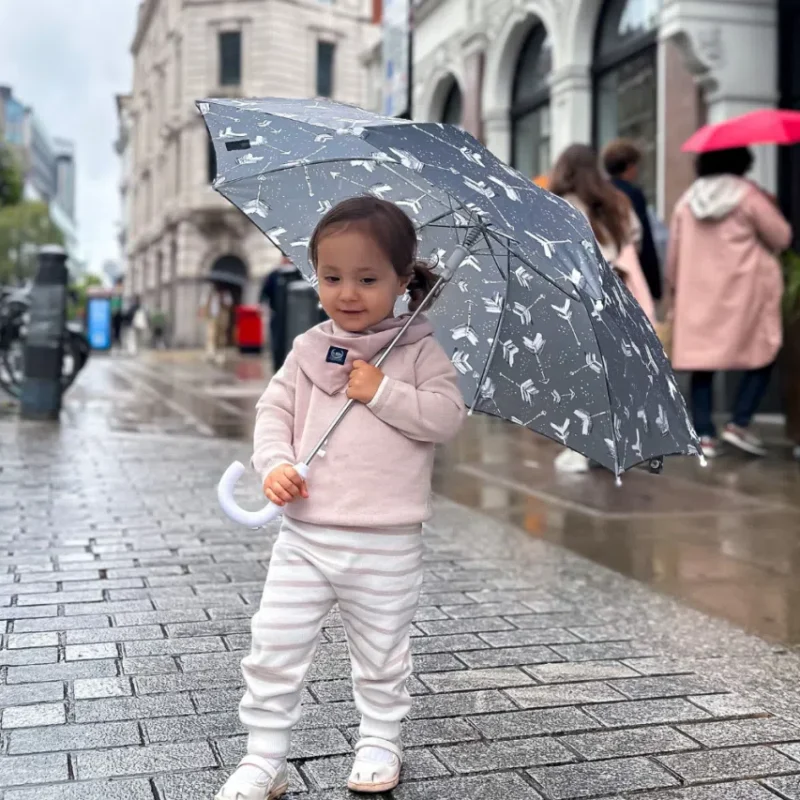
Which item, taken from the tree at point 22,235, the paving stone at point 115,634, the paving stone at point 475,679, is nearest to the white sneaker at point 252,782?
the paving stone at point 475,679

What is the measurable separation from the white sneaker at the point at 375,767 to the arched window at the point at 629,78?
10.3 meters

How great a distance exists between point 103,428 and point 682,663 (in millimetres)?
6895

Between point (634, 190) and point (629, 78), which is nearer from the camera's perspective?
point (634, 190)

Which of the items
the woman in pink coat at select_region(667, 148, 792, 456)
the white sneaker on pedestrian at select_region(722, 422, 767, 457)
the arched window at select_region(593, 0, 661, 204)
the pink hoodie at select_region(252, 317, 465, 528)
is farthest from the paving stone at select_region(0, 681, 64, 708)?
the arched window at select_region(593, 0, 661, 204)

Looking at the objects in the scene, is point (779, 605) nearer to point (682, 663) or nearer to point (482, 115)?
point (682, 663)

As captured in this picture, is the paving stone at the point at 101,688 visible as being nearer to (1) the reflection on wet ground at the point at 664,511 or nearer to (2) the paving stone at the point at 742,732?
(2) the paving stone at the point at 742,732

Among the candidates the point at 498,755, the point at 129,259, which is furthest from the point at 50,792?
the point at 129,259

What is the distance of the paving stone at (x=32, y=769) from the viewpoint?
2494mm

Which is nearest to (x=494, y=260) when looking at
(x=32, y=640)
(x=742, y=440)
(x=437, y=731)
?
(x=437, y=731)

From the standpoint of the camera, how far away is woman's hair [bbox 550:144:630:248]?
6773 millimetres

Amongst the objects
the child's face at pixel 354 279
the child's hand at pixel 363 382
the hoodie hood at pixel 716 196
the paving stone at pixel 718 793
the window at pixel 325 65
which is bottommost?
the paving stone at pixel 718 793

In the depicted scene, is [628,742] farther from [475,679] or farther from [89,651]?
[89,651]

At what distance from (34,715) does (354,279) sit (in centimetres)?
138

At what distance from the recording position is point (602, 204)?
680cm
